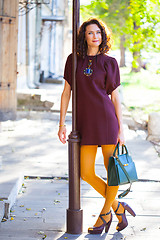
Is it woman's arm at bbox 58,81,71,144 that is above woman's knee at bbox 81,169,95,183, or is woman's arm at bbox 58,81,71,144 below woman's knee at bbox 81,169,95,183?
above

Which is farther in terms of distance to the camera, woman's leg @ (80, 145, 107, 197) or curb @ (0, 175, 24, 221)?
curb @ (0, 175, 24, 221)

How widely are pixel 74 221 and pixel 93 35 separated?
1.60 metres

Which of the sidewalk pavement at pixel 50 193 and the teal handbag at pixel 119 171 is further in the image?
the sidewalk pavement at pixel 50 193

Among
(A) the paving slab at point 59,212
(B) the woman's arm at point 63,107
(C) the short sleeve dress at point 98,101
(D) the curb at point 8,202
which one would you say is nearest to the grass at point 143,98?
(A) the paving slab at point 59,212

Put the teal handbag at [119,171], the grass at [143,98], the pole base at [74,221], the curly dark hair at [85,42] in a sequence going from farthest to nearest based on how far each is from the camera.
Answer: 1. the grass at [143,98]
2. the pole base at [74,221]
3. the curly dark hair at [85,42]
4. the teal handbag at [119,171]

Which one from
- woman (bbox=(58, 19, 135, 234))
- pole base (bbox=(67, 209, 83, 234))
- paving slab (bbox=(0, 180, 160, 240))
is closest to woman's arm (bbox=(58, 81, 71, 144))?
woman (bbox=(58, 19, 135, 234))

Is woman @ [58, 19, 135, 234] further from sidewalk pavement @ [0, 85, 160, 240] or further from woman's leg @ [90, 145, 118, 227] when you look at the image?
sidewalk pavement @ [0, 85, 160, 240]

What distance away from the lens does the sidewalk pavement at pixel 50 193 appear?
380cm

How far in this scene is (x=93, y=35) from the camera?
3.57 m

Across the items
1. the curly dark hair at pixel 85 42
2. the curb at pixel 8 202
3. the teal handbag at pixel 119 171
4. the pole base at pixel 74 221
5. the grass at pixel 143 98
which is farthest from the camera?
the grass at pixel 143 98

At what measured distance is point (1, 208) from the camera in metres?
3.97

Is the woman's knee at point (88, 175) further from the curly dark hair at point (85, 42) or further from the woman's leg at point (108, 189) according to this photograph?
the curly dark hair at point (85, 42)

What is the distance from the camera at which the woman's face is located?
3.57 m

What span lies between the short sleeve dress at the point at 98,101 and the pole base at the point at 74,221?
64 centimetres
